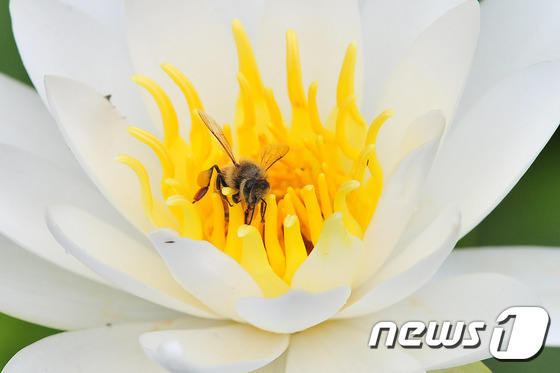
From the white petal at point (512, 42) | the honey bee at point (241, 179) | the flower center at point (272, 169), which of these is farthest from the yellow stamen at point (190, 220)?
the white petal at point (512, 42)

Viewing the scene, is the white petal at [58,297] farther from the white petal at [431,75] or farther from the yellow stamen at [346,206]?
the white petal at [431,75]

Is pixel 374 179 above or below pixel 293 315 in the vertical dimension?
above

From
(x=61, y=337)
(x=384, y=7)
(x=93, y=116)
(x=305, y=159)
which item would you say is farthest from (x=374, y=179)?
(x=61, y=337)

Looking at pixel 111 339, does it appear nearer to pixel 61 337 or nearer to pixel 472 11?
pixel 61 337

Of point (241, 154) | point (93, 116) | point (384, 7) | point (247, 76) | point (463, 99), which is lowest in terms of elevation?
point (93, 116)

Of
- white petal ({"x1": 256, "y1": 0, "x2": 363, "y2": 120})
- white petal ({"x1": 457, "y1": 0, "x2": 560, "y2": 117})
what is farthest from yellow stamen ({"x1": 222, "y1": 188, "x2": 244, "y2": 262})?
white petal ({"x1": 457, "y1": 0, "x2": 560, "y2": 117})
